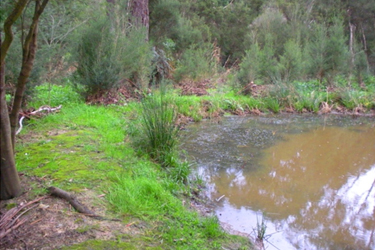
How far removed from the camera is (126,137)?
186 inches

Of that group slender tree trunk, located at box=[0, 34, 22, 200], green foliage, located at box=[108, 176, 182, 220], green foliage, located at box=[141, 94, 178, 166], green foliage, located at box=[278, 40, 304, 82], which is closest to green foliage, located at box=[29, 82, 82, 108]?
green foliage, located at box=[141, 94, 178, 166]

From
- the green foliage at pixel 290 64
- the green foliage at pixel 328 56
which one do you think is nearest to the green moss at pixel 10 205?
the green foliage at pixel 290 64

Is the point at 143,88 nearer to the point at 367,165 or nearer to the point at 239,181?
the point at 239,181

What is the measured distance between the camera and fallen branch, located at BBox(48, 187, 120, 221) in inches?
99.0

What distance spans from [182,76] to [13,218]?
28.0ft

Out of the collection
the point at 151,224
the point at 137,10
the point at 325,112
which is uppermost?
the point at 137,10

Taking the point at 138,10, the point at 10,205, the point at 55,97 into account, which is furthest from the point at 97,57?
the point at 10,205

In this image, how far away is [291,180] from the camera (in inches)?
176

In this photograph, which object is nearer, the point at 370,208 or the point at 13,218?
the point at 13,218

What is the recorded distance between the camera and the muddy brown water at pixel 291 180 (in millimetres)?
3264

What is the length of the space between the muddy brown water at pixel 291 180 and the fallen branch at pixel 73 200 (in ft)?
4.63

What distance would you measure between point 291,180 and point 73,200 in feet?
9.90

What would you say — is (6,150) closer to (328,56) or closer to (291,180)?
(291,180)

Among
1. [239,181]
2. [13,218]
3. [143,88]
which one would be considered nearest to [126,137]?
[239,181]
